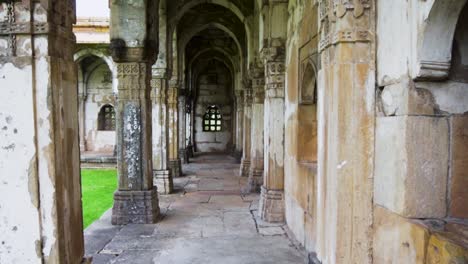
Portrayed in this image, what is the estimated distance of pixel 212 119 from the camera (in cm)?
2441

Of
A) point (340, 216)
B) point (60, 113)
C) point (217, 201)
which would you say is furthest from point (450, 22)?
point (217, 201)

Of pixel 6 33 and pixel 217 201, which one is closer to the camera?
pixel 6 33

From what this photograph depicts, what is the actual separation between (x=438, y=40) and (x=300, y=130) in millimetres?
3260

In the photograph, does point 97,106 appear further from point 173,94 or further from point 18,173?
point 18,173

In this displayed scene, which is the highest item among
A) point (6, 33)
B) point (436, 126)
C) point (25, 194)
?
point (6, 33)

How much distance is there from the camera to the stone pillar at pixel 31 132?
2.74 meters

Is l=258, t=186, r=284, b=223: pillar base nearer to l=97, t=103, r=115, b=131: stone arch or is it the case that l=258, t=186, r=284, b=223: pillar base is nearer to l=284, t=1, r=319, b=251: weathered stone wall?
l=284, t=1, r=319, b=251: weathered stone wall

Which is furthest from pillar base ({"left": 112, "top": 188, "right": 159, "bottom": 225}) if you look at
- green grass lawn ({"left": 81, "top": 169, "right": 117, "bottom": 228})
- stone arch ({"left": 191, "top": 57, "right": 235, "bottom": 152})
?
stone arch ({"left": 191, "top": 57, "right": 235, "bottom": 152})

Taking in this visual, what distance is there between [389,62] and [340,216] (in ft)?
4.26

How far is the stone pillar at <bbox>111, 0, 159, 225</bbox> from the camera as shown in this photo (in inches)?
270

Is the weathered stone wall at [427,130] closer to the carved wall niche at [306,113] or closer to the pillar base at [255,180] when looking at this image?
the carved wall niche at [306,113]

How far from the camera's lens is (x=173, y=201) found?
911 cm

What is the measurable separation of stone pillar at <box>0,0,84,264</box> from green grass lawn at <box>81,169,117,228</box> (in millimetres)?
4381

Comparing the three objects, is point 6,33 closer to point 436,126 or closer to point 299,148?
point 436,126
